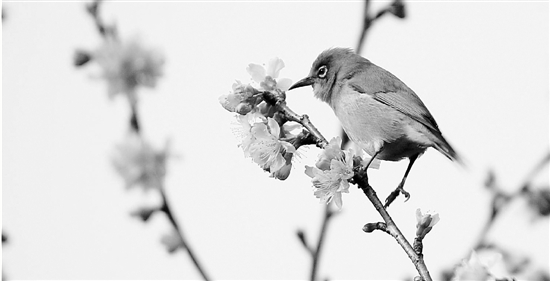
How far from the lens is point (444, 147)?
10.4 ft

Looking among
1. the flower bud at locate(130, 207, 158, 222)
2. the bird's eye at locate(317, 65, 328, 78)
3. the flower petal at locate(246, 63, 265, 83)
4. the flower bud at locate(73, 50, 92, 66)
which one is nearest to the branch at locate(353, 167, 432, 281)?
the flower petal at locate(246, 63, 265, 83)

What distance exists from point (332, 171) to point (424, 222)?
35 centimetres

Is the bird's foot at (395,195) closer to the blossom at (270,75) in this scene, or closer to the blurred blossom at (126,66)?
the blossom at (270,75)

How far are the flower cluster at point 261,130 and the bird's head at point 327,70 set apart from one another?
1.47 metres

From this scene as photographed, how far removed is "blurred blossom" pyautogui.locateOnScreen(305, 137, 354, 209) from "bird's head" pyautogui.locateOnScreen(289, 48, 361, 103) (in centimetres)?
166

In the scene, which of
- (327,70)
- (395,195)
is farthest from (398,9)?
(395,195)

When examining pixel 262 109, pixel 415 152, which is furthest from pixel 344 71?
pixel 262 109

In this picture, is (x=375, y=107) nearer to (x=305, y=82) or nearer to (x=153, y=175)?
(x=305, y=82)

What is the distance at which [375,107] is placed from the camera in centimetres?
365

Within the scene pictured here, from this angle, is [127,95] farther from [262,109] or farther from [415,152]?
[415,152]

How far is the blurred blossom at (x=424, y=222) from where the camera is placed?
209 centimetres

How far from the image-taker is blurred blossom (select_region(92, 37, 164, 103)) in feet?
11.8

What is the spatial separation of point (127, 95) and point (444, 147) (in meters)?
1.73

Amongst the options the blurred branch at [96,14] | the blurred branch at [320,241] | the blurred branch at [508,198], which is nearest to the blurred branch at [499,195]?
the blurred branch at [508,198]
